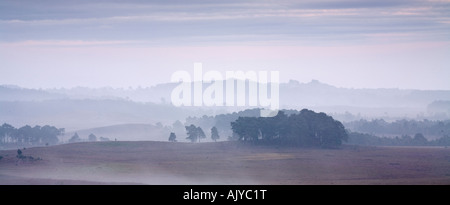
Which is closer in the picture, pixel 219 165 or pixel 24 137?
pixel 219 165

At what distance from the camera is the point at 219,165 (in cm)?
7412

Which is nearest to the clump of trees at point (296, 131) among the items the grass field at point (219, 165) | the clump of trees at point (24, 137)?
the grass field at point (219, 165)

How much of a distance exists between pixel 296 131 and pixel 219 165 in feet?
89.7

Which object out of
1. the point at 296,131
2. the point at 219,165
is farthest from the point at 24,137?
the point at 219,165

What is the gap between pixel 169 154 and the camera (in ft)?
289

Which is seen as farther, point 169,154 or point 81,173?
point 169,154

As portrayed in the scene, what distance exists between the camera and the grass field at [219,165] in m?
60.2

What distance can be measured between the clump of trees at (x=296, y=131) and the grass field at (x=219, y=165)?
2.51 meters

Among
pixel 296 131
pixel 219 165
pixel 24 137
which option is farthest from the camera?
pixel 24 137

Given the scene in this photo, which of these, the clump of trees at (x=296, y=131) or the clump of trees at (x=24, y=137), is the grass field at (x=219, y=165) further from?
the clump of trees at (x=24, y=137)

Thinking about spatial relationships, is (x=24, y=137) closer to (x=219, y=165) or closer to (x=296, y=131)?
(x=296, y=131)
